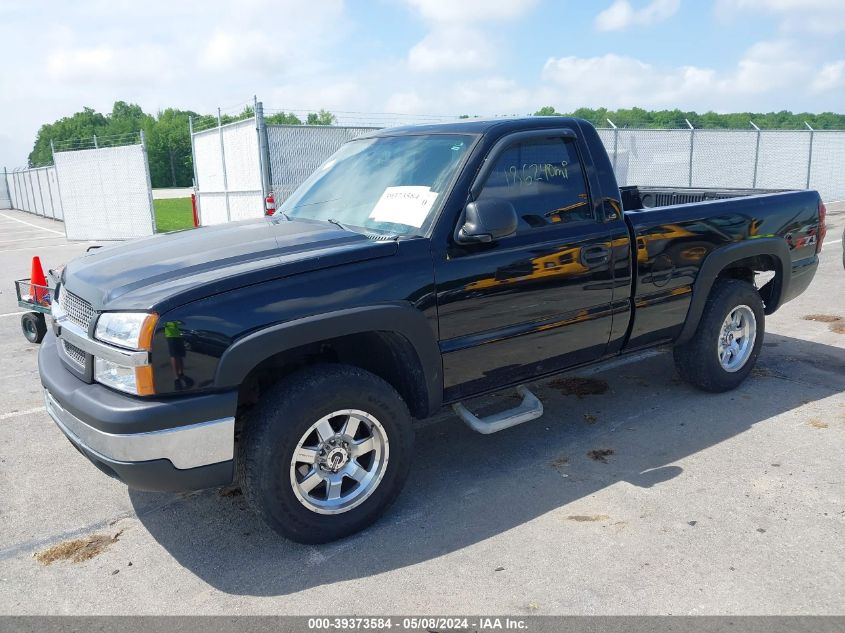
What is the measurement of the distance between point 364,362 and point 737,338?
3158mm

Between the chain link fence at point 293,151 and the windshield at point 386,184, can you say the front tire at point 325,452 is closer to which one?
the windshield at point 386,184

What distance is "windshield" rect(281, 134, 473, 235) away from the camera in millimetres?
3609

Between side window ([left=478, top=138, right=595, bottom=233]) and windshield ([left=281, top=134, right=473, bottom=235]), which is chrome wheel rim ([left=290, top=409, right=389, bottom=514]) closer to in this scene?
windshield ([left=281, top=134, right=473, bottom=235])

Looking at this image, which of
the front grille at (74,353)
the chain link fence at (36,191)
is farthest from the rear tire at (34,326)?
the chain link fence at (36,191)

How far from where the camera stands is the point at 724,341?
16.6 feet

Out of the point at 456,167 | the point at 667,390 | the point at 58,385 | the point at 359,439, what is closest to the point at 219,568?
the point at 359,439

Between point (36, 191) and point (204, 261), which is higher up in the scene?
point (204, 261)

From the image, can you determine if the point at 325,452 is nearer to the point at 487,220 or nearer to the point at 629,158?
the point at 487,220

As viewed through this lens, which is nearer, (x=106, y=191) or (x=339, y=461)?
(x=339, y=461)

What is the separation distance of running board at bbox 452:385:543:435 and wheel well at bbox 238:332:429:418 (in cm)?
27

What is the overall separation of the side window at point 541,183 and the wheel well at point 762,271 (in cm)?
159

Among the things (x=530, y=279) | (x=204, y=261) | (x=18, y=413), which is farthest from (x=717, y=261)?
(x=18, y=413)

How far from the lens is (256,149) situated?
1298cm

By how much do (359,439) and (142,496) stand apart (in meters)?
1.41
